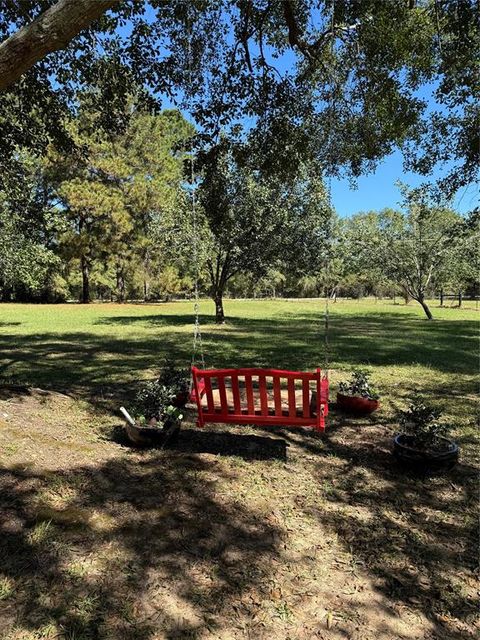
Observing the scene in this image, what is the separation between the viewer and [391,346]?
14.1 meters

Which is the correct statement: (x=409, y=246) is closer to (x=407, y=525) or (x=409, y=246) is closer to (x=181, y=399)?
(x=181, y=399)

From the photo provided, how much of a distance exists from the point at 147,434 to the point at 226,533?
71.9 inches

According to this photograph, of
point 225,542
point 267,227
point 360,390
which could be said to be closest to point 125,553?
point 225,542

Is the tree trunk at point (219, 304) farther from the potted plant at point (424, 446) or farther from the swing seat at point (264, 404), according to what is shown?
the potted plant at point (424, 446)

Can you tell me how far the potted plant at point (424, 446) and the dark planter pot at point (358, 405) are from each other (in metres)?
1.44

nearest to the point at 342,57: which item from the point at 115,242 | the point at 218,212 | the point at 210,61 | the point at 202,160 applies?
the point at 210,61

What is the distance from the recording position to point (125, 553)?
3.05 metres

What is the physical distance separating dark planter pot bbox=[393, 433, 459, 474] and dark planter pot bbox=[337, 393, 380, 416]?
1.59 m

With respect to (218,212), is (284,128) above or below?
above

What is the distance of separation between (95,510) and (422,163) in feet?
33.3

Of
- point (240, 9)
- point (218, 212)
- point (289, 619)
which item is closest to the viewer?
point (289, 619)

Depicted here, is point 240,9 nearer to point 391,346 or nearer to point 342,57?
point 342,57

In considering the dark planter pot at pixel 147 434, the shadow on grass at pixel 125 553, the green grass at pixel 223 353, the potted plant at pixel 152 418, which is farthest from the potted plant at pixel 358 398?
the shadow on grass at pixel 125 553

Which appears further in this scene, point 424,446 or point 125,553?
point 424,446
